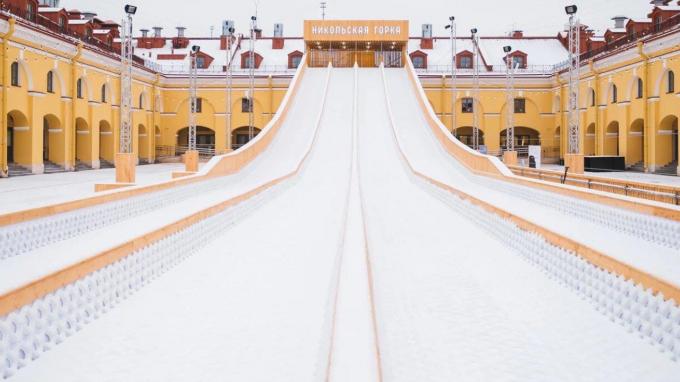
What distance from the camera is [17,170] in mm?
26062

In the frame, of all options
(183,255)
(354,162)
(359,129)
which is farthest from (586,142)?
(183,255)

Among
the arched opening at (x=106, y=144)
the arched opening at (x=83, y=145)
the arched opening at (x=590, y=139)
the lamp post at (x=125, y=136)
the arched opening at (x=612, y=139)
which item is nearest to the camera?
the lamp post at (x=125, y=136)

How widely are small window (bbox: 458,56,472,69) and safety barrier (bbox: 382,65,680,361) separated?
3915 centimetres

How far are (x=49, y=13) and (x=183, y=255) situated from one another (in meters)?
29.4

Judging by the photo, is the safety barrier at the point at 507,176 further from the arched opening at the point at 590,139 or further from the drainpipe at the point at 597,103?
the arched opening at the point at 590,139

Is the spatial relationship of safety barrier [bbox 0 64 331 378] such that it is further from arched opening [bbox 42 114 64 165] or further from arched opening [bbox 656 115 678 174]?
arched opening [bbox 656 115 678 174]

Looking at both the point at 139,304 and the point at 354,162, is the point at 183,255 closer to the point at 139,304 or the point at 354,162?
the point at 139,304

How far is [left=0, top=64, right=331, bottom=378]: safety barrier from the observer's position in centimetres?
418

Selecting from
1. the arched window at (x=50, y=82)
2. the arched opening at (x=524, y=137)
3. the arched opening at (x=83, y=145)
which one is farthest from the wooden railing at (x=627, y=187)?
the arched opening at (x=524, y=137)

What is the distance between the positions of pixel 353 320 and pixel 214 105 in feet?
137

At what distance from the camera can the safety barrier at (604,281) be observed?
4684 millimetres

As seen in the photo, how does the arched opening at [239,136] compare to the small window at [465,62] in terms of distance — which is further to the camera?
the arched opening at [239,136]

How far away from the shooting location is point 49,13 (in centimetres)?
3231

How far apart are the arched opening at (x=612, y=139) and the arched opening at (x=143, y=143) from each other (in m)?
28.9
